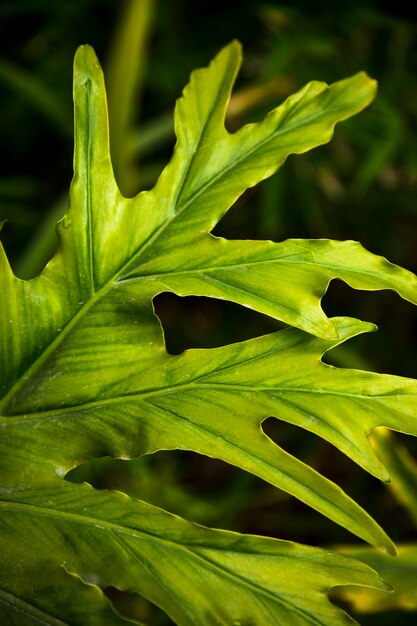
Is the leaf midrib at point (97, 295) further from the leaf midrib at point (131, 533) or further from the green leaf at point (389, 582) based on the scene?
the green leaf at point (389, 582)

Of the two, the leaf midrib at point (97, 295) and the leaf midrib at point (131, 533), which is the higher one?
the leaf midrib at point (97, 295)

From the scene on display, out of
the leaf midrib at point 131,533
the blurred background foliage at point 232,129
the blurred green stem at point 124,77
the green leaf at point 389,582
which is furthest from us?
the blurred background foliage at point 232,129

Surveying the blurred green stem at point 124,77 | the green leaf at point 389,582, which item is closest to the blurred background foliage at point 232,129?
the blurred green stem at point 124,77

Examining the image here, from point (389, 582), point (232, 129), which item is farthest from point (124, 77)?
point (389, 582)

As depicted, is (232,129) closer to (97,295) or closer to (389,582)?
(389,582)

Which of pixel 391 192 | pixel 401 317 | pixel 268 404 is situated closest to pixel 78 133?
pixel 268 404

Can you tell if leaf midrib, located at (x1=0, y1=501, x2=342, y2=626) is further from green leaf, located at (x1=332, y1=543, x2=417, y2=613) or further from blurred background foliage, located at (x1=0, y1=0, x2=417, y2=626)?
blurred background foliage, located at (x1=0, y1=0, x2=417, y2=626)

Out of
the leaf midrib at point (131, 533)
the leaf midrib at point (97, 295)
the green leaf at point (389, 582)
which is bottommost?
the green leaf at point (389, 582)

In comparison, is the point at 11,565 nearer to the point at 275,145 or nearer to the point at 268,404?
the point at 268,404
